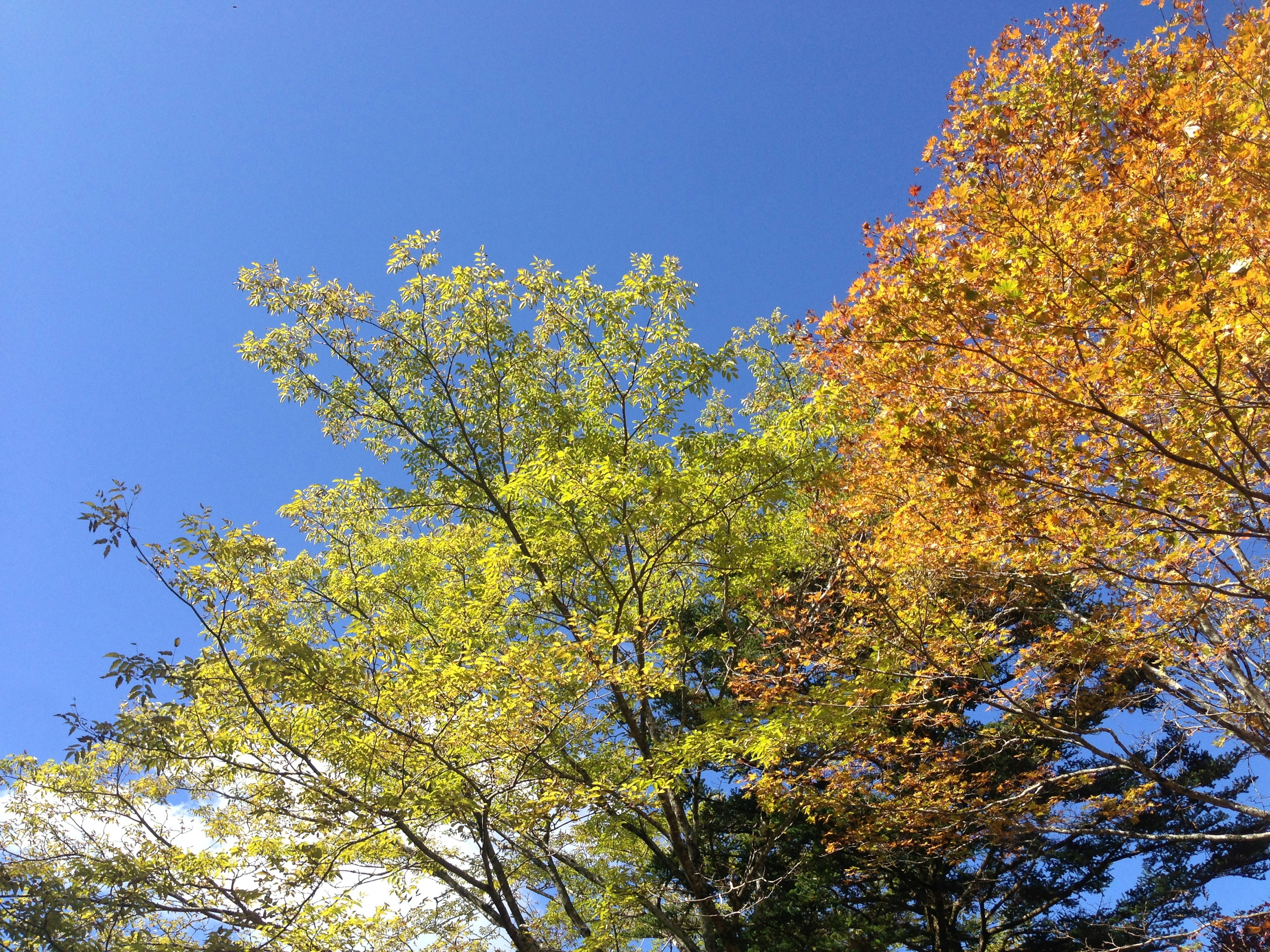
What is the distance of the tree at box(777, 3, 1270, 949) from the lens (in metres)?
3.69

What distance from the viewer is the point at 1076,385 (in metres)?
3.62

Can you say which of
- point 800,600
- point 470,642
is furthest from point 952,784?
point 470,642

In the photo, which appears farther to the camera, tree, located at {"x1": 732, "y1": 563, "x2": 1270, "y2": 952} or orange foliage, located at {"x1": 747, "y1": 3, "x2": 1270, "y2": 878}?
tree, located at {"x1": 732, "y1": 563, "x2": 1270, "y2": 952}

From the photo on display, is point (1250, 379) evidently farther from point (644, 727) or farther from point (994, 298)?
point (644, 727)

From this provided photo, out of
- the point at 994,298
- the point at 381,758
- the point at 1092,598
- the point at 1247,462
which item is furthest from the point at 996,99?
the point at 1092,598

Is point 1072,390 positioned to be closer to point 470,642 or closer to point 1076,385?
point 1076,385

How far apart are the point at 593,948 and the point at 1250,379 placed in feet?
26.4

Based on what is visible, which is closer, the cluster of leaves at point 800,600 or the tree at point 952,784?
the cluster of leaves at point 800,600

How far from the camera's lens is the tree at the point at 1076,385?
12.1 feet

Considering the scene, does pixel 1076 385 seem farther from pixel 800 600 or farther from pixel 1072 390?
pixel 800 600

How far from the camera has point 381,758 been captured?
A: 625 cm

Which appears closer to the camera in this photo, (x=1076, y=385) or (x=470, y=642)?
(x=1076, y=385)

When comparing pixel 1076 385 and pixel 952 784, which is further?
pixel 952 784

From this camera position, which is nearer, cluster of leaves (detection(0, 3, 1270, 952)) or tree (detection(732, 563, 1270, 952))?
cluster of leaves (detection(0, 3, 1270, 952))
